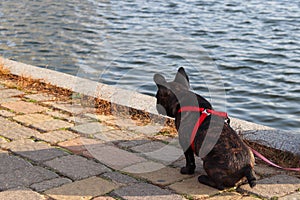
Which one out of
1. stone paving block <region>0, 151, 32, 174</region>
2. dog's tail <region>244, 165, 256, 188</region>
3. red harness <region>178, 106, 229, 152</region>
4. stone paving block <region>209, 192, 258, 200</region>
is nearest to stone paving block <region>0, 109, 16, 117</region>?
stone paving block <region>0, 151, 32, 174</region>

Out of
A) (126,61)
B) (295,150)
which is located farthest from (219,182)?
(126,61)

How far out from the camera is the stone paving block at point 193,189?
3575mm

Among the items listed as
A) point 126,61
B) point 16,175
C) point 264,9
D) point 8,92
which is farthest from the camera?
point 264,9

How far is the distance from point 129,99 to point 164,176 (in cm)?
184

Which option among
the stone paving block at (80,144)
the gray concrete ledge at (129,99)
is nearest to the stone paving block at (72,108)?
the gray concrete ledge at (129,99)

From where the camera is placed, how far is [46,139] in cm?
461

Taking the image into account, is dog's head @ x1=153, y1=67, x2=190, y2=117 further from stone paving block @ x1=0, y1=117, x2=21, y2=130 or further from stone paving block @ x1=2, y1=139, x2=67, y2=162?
stone paving block @ x1=0, y1=117, x2=21, y2=130

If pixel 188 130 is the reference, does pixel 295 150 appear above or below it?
below

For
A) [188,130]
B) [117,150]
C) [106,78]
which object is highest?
[188,130]

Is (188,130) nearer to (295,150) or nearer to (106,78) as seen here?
(295,150)

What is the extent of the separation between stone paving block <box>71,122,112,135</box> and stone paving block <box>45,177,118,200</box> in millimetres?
1077

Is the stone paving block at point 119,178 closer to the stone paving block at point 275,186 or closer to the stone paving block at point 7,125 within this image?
the stone paving block at point 275,186

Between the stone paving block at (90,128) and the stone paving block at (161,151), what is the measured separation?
566 millimetres

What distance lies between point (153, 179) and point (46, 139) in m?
1.29
